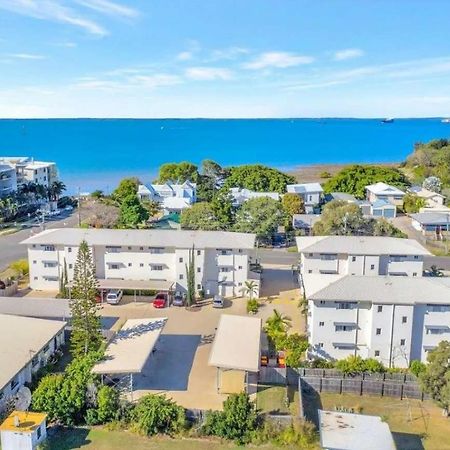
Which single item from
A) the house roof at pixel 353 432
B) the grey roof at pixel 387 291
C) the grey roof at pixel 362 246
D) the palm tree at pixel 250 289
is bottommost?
the house roof at pixel 353 432

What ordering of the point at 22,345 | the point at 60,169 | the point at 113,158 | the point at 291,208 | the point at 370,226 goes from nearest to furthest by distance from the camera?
the point at 22,345, the point at 370,226, the point at 291,208, the point at 60,169, the point at 113,158

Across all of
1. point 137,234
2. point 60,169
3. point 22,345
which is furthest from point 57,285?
point 60,169

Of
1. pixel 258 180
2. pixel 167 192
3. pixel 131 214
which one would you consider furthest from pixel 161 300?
pixel 258 180

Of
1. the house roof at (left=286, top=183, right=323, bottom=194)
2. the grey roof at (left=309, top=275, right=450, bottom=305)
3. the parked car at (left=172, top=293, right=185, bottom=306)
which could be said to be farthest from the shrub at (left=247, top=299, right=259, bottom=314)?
the house roof at (left=286, top=183, right=323, bottom=194)

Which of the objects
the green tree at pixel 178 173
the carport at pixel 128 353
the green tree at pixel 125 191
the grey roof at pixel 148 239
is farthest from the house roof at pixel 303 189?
the carport at pixel 128 353

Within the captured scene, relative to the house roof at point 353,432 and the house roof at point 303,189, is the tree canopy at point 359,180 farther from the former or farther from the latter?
the house roof at point 353,432

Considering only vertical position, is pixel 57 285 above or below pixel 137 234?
below

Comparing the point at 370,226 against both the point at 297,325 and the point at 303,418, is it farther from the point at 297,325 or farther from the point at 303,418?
the point at 303,418
